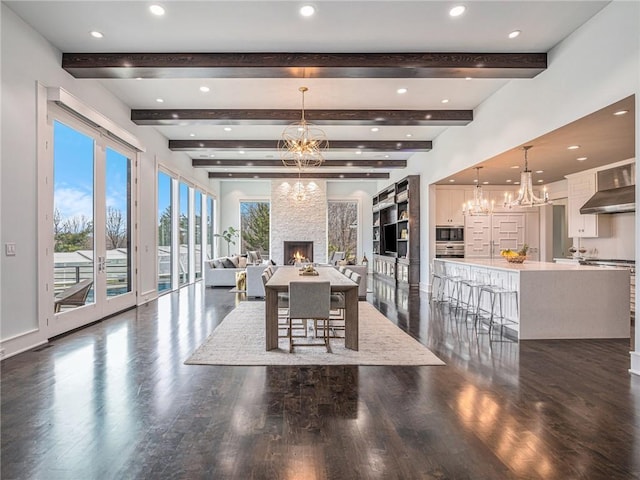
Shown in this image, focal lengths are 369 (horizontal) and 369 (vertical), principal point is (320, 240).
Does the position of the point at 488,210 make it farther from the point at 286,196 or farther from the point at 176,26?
the point at 286,196

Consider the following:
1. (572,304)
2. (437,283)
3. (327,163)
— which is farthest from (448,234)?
(572,304)

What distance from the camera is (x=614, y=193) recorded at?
6453 mm

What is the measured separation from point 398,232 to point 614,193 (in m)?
5.35

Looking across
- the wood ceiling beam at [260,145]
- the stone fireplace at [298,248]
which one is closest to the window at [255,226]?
the stone fireplace at [298,248]

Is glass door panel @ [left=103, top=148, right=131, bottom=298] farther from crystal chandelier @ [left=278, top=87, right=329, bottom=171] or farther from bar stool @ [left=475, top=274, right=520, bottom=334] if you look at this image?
bar stool @ [left=475, top=274, right=520, bottom=334]

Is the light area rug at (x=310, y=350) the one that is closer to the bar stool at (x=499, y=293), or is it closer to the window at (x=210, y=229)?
the bar stool at (x=499, y=293)

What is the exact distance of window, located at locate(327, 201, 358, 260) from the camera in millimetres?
14016

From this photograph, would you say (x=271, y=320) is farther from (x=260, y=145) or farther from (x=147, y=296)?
(x=260, y=145)

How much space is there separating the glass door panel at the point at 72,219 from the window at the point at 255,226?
8.55m

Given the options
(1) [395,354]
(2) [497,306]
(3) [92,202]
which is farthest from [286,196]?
(1) [395,354]

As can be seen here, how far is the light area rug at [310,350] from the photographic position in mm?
3682

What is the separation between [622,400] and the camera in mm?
2795

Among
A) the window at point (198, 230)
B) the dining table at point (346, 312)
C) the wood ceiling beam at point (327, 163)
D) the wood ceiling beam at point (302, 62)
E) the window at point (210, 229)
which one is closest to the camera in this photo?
the dining table at point (346, 312)

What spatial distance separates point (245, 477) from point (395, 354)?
2.33m
